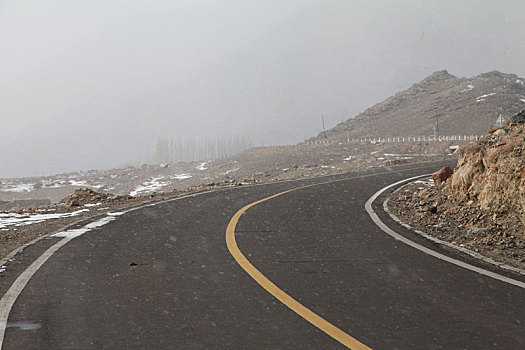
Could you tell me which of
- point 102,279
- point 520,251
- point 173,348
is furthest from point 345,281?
point 520,251

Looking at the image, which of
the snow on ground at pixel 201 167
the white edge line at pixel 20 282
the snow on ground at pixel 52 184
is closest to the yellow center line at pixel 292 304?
the white edge line at pixel 20 282

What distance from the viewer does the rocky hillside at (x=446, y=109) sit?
100812 mm

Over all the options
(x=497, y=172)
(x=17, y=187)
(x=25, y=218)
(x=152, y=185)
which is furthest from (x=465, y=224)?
(x=17, y=187)

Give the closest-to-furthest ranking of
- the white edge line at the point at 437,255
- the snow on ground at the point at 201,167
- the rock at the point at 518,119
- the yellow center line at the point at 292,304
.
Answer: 1. the yellow center line at the point at 292,304
2. the white edge line at the point at 437,255
3. the rock at the point at 518,119
4. the snow on ground at the point at 201,167

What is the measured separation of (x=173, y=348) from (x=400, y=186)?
47.8 ft

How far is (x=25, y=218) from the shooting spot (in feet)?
41.1

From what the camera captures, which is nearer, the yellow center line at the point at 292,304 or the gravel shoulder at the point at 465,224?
the yellow center line at the point at 292,304

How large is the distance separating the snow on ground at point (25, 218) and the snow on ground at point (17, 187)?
75.0m

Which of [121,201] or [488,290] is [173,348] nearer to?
[488,290]

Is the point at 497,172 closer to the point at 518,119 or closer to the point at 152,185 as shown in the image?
the point at 518,119

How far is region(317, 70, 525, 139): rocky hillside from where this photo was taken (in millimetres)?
100812

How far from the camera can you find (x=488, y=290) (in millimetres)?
5562

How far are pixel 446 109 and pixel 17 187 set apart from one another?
316 ft

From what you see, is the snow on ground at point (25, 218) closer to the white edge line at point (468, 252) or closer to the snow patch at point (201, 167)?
the white edge line at point (468, 252)
